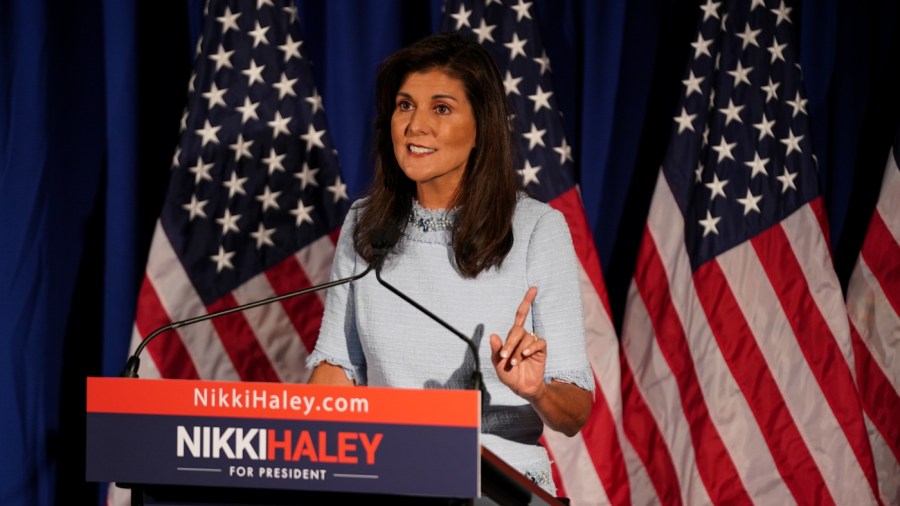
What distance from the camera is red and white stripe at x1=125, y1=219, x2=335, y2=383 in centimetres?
265

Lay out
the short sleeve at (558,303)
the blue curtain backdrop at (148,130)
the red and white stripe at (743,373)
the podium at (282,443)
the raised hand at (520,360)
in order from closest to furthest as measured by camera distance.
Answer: the podium at (282,443) < the raised hand at (520,360) < the short sleeve at (558,303) < the red and white stripe at (743,373) < the blue curtain backdrop at (148,130)

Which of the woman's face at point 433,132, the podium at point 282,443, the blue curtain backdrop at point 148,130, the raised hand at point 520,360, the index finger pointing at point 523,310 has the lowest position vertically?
the podium at point 282,443

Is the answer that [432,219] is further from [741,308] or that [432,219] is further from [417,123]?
[741,308]

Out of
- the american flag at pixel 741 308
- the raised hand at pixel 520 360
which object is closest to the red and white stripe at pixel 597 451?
the american flag at pixel 741 308

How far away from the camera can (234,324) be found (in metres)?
2.70

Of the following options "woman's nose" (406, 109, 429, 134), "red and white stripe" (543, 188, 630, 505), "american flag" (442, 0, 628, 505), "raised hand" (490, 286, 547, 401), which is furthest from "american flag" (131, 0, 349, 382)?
"raised hand" (490, 286, 547, 401)

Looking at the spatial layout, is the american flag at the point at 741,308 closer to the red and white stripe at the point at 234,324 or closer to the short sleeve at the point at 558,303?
the red and white stripe at the point at 234,324

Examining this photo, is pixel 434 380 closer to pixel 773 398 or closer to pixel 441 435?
pixel 441 435

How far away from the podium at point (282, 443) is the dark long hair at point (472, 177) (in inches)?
23.0

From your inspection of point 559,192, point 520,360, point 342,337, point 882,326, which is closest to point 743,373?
point 882,326

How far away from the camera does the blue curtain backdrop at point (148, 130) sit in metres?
2.90

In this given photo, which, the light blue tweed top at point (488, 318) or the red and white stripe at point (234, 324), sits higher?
the red and white stripe at point (234, 324)

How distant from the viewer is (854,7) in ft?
9.92

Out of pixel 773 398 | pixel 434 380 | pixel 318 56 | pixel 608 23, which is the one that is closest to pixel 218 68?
pixel 318 56
